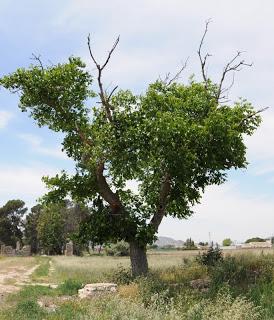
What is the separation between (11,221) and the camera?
111 m

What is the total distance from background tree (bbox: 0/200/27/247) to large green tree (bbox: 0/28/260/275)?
90.9 meters

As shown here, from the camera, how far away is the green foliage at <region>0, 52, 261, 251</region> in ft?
61.6

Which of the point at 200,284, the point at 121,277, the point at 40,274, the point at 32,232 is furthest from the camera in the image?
the point at 32,232

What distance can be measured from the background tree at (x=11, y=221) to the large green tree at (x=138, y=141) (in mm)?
90910

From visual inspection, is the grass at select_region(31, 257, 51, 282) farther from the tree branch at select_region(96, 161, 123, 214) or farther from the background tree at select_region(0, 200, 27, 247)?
the background tree at select_region(0, 200, 27, 247)

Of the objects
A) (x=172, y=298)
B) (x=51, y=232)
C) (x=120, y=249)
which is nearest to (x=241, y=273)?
(x=172, y=298)

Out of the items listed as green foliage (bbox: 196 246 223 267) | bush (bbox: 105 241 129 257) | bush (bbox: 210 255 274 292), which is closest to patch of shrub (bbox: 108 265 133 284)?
bush (bbox: 210 255 274 292)

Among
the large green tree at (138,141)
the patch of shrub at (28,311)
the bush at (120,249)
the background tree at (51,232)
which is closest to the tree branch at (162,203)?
the large green tree at (138,141)

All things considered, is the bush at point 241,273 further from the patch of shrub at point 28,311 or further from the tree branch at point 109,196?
the patch of shrub at point 28,311

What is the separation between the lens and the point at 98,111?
2122cm

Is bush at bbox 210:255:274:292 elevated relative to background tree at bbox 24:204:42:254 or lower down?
lower down

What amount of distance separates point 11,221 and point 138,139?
9677 centimetres

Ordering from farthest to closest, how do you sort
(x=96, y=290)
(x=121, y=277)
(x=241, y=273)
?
(x=121, y=277)
(x=241, y=273)
(x=96, y=290)

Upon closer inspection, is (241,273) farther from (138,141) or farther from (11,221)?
(11,221)
